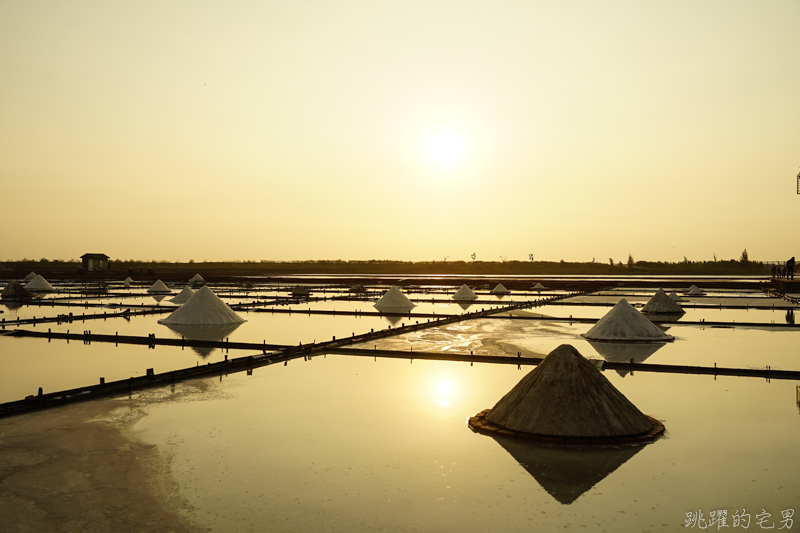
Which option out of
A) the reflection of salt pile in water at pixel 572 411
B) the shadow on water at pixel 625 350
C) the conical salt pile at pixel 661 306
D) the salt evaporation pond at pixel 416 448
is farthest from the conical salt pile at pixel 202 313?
the conical salt pile at pixel 661 306

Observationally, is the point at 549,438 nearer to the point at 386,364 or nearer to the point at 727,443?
the point at 727,443

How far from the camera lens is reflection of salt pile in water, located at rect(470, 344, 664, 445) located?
8.36 meters

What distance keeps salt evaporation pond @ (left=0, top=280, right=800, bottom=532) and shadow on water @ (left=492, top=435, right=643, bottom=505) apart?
0.12 feet

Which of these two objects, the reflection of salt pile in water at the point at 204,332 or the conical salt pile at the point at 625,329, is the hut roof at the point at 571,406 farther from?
the reflection of salt pile in water at the point at 204,332

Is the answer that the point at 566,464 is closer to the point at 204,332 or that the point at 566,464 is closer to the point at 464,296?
the point at 204,332

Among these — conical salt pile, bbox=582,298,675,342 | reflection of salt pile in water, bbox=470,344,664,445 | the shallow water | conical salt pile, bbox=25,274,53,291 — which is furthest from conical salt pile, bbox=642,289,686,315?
conical salt pile, bbox=25,274,53,291

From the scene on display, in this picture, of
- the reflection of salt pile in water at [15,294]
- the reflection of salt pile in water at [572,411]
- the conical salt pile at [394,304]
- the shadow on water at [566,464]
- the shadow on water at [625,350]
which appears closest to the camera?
the shadow on water at [566,464]

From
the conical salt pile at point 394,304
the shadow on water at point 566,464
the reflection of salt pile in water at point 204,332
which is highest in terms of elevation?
the conical salt pile at point 394,304

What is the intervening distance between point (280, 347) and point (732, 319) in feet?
65.1

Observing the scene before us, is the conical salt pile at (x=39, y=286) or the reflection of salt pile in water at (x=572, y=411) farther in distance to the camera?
the conical salt pile at (x=39, y=286)

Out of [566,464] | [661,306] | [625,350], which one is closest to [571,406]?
[566,464]

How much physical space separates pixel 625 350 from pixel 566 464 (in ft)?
34.4

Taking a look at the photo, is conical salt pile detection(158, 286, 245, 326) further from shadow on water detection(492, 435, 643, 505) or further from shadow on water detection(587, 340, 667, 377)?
shadow on water detection(492, 435, 643, 505)

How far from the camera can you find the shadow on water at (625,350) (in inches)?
600
